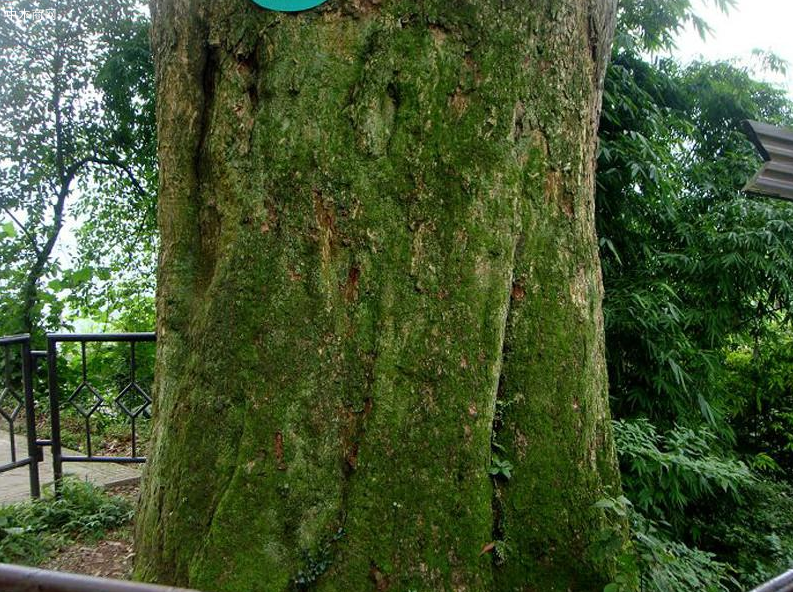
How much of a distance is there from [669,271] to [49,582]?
592cm

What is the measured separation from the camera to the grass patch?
371cm

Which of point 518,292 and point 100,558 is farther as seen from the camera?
point 100,558

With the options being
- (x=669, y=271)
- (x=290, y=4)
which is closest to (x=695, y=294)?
(x=669, y=271)

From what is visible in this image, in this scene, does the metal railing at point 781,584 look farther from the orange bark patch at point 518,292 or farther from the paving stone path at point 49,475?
the paving stone path at point 49,475

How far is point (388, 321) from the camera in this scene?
2.60 m

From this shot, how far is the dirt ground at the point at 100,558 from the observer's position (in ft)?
11.2

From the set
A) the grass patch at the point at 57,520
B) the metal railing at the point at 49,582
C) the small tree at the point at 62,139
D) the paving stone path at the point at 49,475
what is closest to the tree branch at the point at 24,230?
the small tree at the point at 62,139

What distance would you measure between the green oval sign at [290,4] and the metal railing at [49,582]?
7.63 ft

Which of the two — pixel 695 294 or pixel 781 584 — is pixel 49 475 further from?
pixel 781 584

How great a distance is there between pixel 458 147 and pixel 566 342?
913 millimetres

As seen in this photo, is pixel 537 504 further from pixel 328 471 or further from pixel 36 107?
pixel 36 107

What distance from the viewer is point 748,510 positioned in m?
5.68

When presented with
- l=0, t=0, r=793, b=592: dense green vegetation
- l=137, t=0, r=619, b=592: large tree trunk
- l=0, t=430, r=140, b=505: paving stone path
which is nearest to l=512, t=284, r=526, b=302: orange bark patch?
l=137, t=0, r=619, b=592: large tree trunk

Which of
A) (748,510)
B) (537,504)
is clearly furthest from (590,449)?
(748,510)
